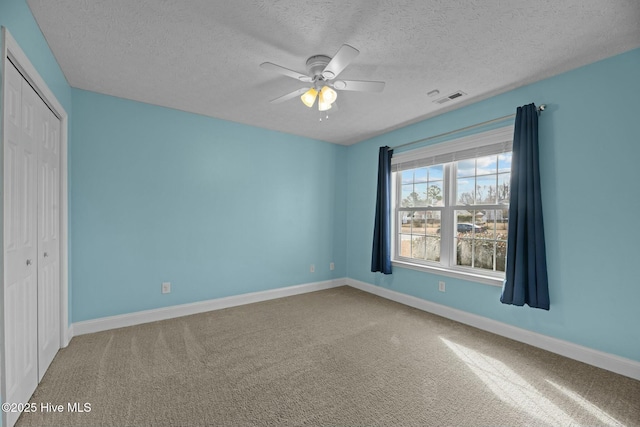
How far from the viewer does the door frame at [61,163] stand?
1.44 metres

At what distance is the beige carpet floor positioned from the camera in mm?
1726

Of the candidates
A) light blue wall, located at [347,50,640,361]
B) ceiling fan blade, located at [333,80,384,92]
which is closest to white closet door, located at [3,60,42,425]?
ceiling fan blade, located at [333,80,384,92]

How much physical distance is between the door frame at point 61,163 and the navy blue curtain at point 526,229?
3.72 metres

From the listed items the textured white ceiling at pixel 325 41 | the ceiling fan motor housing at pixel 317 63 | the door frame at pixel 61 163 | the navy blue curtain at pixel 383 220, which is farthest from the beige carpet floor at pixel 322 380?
the textured white ceiling at pixel 325 41

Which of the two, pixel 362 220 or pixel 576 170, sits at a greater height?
pixel 576 170

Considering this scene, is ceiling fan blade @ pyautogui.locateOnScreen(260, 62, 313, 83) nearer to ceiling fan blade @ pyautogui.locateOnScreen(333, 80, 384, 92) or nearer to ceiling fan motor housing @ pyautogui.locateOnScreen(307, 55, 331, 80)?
ceiling fan motor housing @ pyautogui.locateOnScreen(307, 55, 331, 80)

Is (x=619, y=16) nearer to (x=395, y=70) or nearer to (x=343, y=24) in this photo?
(x=395, y=70)

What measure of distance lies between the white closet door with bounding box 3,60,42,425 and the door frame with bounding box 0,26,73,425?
5 centimetres

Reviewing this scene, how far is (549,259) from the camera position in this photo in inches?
101

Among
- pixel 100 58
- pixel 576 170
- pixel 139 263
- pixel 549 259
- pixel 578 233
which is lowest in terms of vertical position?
pixel 139 263

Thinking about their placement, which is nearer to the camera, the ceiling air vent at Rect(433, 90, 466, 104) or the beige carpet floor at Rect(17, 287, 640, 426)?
Result: the beige carpet floor at Rect(17, 287, 640, 426)

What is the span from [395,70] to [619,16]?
1.42 m

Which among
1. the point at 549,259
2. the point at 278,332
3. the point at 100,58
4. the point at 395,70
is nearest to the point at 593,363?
the point at 549,259

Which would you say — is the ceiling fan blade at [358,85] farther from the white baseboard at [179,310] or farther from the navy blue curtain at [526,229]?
the white baseboard at [179,310]
